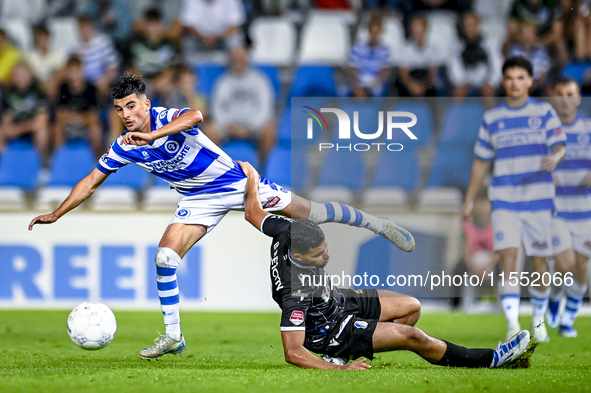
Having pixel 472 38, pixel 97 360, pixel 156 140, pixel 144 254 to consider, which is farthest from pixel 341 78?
pixel 97 360

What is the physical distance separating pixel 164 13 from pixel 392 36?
3.65 m

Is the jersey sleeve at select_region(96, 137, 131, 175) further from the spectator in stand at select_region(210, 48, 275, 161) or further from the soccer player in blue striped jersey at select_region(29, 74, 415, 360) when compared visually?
the spectator in stand at select_region(210, 48, 275, 161)

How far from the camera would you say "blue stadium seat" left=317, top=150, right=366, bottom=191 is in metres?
6.12

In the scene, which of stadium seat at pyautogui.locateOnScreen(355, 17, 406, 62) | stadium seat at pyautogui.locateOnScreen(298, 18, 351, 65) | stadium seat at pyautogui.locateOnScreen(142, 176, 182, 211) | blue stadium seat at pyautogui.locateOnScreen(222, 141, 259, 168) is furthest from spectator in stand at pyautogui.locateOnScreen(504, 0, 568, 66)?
stadium seat at pyautogui.locateOnScreen(142, 176, 182, 211)

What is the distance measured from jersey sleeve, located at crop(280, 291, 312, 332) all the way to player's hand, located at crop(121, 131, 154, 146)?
162cm

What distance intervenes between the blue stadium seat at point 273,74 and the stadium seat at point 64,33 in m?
2.85

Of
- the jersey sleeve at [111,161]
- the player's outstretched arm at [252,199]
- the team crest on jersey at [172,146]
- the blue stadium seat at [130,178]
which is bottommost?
the blue stadium seat at [130,178]

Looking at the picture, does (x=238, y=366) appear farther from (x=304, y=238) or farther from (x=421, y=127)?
(x=421, y=127)

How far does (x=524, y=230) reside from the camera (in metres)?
Answer: 6.93

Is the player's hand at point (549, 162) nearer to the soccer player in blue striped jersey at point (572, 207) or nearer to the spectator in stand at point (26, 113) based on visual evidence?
the soccer player in blue striped jersey at point (572, 207)

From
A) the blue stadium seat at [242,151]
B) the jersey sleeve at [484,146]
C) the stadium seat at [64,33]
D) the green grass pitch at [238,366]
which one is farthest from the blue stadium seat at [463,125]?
the stadium seat at [64,33]

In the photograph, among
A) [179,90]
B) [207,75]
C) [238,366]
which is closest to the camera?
[238,366]

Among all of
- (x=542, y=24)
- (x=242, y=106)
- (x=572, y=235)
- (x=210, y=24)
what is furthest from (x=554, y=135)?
(x=210, y=24)

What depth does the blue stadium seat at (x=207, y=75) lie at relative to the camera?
36.6 ft
